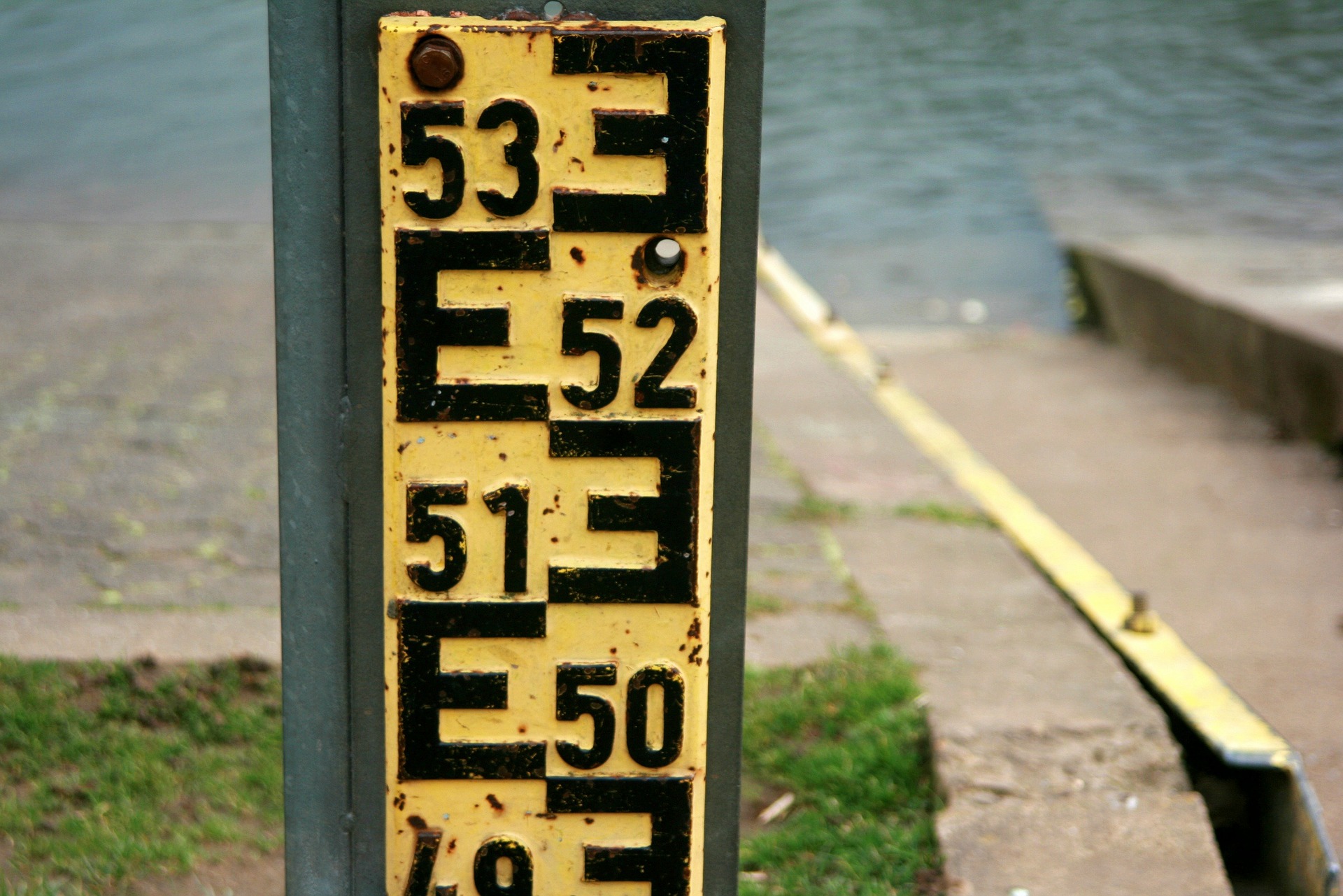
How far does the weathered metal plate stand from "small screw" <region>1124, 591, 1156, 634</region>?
1.66m

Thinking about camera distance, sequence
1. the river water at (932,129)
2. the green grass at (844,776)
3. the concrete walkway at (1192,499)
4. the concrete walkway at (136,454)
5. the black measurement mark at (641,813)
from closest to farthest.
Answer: the black measurement mark at (641,813) < the green grass at (844,776) < the concrete walkway at (136,454) < the concrete walkway at (1192,499) < the river water at (932,129)

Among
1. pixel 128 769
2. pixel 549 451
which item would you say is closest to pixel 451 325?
pixel 549 451

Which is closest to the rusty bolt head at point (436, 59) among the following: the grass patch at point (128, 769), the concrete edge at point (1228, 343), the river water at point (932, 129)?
the grass patch at point (128, 769)

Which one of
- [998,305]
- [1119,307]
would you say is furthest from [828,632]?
[998,305]

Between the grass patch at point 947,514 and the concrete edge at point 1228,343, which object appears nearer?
the grass patch at point 947,514

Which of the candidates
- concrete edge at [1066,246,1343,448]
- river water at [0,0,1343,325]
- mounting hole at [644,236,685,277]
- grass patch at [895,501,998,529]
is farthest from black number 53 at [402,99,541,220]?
river water at [0,0,1343,325]

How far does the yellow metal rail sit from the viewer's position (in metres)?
1.98

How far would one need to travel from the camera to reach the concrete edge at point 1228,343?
4.65 metres

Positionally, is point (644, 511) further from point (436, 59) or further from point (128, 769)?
point (128, 769)

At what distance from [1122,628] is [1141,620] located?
0.05 metres

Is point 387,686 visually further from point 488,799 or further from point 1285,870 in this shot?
point 1285,870

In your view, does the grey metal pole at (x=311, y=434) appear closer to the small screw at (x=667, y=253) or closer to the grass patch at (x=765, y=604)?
the small screw at (x=667, y=253)

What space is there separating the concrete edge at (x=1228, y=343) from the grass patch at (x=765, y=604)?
2688 millimetres

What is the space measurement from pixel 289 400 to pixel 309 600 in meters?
0.18
